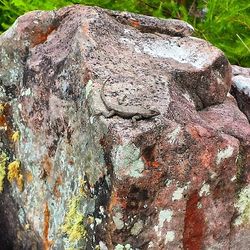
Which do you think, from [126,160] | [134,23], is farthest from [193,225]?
[134,23]

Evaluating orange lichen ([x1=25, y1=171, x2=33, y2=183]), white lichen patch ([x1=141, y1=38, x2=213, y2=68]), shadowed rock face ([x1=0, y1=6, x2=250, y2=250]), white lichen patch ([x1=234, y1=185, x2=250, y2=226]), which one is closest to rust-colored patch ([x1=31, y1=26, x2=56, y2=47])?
shadowed rock face ([x1=0, y1=6, x2=250, y2=250])

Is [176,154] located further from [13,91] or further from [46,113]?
[13,91]

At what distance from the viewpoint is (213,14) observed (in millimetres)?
5176

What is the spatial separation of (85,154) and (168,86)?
2.00 ft

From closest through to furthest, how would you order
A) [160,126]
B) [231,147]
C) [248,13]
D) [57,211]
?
[160,126] → [231,147] → [57,211] → [248,13]

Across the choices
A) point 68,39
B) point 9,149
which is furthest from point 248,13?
point 9,149

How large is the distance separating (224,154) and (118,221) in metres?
0.68

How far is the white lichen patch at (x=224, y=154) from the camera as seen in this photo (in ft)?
9.96

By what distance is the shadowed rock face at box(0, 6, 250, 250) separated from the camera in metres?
2.89

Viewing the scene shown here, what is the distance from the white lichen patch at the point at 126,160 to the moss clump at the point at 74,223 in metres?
0.46

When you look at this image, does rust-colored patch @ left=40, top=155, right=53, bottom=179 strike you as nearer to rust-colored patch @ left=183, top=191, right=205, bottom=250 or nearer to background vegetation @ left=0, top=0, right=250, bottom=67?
rust-colored patch @ left=183, top=191, right=205, bottom=250

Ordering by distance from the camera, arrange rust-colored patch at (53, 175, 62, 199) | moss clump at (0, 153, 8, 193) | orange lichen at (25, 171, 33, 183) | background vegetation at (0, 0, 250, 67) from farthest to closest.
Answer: background vegetation at (0, 0, 250, 67) < moss clump at (0, 153, 8, 193) < orange lichen at (25, 171, 33, 183) < rust-colored patch at (53, 175, 62, 199)

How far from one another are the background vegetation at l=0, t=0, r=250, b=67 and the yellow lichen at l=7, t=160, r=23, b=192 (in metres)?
1.96

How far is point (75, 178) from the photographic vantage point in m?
3.19
